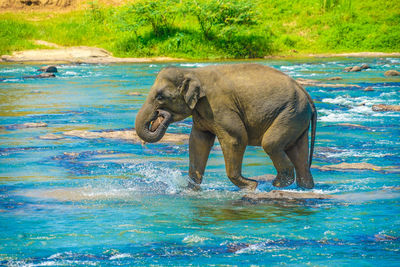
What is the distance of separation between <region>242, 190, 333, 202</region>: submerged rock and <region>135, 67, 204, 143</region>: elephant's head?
123 centimetres

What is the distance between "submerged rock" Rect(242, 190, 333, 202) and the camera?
25.2 feet

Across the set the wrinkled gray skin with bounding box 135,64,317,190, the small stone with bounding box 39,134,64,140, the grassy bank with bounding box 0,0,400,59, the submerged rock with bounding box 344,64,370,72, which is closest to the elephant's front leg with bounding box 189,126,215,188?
the wrinkled gray skin with bounding box 135,64,317,190

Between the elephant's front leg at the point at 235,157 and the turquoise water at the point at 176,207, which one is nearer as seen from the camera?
the turquoise water at the point at 176,207

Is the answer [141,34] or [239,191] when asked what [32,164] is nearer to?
[239,191]

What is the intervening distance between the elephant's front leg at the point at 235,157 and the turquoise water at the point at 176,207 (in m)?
0.19

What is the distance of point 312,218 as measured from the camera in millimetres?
6930

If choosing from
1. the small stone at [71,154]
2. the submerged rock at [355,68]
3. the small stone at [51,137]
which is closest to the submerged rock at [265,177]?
the small stone at [71,154]

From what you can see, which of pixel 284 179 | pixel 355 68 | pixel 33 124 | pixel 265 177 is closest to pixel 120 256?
pixel 284 179

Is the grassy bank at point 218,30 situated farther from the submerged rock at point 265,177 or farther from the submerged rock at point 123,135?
the submerged rock at point 265,177

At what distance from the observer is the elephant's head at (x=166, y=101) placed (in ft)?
24.8

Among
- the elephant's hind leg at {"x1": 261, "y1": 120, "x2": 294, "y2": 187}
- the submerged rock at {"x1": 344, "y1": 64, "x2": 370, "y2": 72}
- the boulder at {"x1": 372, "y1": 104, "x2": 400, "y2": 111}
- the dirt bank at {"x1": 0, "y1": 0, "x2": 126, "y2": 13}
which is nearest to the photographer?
the elephant's hind leg at {"x1": 261, "y1": 120, "x2": 294, "y2": 187}

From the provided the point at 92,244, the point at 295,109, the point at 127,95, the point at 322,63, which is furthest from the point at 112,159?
the point at 322,63

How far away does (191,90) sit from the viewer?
750 centimetres

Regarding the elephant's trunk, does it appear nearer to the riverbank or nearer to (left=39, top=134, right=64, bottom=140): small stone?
(left=39, top=134, right=64, bottom=140): small stone
